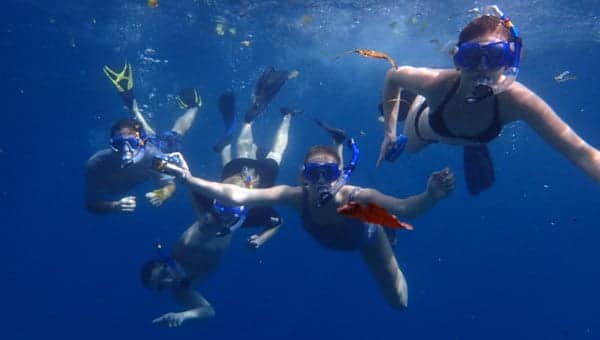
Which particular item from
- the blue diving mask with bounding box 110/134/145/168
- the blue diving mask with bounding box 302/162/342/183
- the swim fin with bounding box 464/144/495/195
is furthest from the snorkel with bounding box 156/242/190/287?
the swim fin with bounding box 464/144/495/195

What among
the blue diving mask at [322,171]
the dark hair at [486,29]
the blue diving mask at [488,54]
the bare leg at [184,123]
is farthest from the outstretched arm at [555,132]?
the bare leg at [184,123]

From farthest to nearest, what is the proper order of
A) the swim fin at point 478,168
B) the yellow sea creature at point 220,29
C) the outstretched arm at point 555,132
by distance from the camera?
the yellow sea creature at point 220,29 → the swim fin at point 478,168 → the outstretched arm at point 555,132

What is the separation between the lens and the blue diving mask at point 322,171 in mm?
5461

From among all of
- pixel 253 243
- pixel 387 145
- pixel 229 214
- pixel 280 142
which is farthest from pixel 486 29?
pixel 280 142

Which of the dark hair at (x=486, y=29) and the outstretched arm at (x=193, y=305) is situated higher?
the dark hair at (x=486, y=29)

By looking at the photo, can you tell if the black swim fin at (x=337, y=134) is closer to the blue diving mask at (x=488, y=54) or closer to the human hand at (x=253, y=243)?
the human hand at (x=253, y=243)

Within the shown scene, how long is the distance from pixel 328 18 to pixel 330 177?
19.0 m

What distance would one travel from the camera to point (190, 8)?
21219mm

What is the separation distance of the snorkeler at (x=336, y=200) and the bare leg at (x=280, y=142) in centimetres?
505

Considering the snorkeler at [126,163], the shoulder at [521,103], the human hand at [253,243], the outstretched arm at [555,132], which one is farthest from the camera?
the snorkeler at [126,163]

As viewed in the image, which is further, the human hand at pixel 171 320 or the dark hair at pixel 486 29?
the human hand at pixel 171 320

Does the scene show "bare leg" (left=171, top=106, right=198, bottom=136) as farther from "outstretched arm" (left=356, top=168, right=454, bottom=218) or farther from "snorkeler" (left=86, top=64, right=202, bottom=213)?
"outstretched arm" (left=356, top=168, right=454, bottom=218)

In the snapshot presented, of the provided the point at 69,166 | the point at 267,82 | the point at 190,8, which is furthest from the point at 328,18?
the point at 69,166

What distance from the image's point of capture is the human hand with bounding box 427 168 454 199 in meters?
4.48
